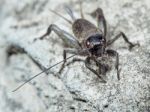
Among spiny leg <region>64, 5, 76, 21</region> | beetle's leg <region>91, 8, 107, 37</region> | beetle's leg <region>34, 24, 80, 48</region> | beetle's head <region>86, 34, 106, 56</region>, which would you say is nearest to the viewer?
beetle's head <region>86, 34, 106, 56</region>

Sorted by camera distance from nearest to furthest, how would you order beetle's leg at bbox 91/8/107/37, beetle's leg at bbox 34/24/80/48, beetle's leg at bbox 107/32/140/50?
beetle's leg at bbox 107/32/140/50 < beetle's leg at bbox 34/24/80/48 < beetle's leg at bbox 91/8/107/37

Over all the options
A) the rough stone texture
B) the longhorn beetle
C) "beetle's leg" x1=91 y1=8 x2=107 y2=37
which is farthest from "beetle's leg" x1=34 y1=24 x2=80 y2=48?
"beetle's leg" x1=91 y1=8 x2=107 y2=37

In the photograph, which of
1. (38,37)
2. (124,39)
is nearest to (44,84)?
(38,37)

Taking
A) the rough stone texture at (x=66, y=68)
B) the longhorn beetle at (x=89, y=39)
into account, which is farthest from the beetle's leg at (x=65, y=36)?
the rough stone texture at (x=66, y=68)

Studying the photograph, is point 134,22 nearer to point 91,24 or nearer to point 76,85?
point 91,24

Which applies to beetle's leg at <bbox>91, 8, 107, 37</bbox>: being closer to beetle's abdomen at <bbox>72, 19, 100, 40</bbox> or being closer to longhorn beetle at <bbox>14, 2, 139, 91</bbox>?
longhorn beetle at <bbox>14, 2, 139, 91</bbox>

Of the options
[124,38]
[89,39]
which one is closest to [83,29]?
[89,39]
